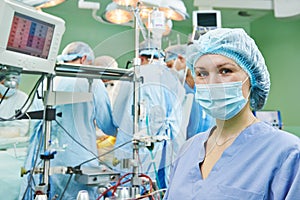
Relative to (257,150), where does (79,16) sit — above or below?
above

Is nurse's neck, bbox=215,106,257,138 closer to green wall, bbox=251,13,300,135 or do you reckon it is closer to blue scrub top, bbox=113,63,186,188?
blue scrub top, bbox=113,63,186,188

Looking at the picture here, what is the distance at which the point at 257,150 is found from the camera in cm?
85

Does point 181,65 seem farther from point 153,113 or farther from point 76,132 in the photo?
point 76,132

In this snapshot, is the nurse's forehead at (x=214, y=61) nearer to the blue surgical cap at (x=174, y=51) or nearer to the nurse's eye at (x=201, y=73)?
the nurse's eye at (x=201, y=73)

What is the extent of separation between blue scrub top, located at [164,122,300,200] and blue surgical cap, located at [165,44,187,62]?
0.39 meters

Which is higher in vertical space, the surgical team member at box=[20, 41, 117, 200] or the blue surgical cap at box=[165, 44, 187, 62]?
the blue surgical cap at box=[165, 44, 187, 62]

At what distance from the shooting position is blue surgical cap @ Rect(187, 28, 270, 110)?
3.02 ft

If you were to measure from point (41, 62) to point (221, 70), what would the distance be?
0.73 metres

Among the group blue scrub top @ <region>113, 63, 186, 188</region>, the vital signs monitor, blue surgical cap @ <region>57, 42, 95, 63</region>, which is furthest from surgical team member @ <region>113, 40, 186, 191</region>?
blue surgical cap @ <region>57, 42, 95, 63</region>

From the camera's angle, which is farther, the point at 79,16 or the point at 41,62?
the point at 79,16

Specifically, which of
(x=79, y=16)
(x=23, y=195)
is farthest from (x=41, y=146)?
(x=79, y=16)

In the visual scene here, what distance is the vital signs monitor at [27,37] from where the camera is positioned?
3.46ft

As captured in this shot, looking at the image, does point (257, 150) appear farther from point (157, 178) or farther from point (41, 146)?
point (41, 146)

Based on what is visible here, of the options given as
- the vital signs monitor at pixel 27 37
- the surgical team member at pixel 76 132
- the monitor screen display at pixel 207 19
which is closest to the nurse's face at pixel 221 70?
the surgical team member at pixel 76 132
